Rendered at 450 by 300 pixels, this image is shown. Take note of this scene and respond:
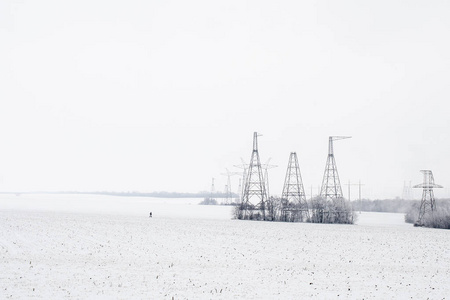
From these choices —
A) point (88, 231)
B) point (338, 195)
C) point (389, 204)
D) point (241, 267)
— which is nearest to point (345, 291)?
point (241, 267)

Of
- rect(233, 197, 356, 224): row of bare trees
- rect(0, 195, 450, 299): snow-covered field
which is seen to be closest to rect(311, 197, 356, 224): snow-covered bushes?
rect(233, 197, 356, 224): row of bare trees

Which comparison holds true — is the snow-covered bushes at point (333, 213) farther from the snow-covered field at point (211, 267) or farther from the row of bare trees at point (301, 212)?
the snow-covered field at point (211, 267)

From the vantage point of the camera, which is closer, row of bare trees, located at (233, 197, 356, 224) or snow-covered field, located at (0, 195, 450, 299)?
snow-covered field, located at (0, 195, 450, 299)

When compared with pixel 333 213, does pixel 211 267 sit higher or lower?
lower

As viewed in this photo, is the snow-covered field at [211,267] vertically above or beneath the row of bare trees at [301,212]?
beneath

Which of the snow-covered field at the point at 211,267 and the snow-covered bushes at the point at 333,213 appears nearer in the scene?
the snow-covered field at the point at 211,267

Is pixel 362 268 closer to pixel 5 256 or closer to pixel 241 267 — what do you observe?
pixel 241 267

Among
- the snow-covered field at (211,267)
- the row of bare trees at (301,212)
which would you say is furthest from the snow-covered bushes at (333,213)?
the snow-covered field at (211,267)

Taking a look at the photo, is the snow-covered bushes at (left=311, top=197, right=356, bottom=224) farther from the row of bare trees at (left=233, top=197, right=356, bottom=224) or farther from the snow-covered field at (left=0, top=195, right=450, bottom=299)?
the snow-covered field at (left=0, top=195, right=450, bottom=299)

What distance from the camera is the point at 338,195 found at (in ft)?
258

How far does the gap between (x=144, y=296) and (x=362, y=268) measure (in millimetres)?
13763

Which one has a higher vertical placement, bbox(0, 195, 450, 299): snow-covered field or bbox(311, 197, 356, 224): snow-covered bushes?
bbox(311, 197, 356, 224): snow-covered bushes

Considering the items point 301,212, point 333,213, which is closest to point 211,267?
point 301,212

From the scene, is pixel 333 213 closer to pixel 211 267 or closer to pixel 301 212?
pixel 301 212
